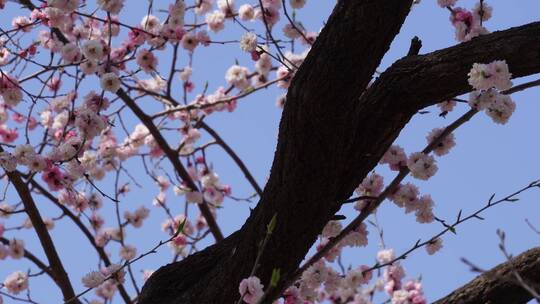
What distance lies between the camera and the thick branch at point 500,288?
3.27m

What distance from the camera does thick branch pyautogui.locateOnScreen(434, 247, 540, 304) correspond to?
10.7 ft

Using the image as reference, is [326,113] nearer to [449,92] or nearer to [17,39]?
[449,92]

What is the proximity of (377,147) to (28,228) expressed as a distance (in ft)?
15.5

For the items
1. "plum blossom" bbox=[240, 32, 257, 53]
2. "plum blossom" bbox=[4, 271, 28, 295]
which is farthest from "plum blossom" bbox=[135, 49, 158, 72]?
"plum blossom" bbox=[4, 271, 28, 295]

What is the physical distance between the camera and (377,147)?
322cm

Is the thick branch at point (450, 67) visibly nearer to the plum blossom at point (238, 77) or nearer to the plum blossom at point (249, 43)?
the plum blossom at point (249, 43)

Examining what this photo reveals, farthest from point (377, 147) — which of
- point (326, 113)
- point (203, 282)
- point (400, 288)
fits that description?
point (400, 288)

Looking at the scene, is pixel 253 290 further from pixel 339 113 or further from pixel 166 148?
pixel 166 148

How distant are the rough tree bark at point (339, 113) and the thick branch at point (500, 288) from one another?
59cm

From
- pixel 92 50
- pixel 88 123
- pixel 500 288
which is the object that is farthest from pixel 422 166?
pixel 92 50

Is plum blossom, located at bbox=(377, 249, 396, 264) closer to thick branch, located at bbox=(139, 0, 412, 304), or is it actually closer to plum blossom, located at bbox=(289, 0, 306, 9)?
plum blossom, located at bbox=(289, 0, 306, 9)

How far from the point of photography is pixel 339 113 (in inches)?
115

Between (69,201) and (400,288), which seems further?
(69,201)

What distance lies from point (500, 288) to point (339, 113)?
38.3 inches
